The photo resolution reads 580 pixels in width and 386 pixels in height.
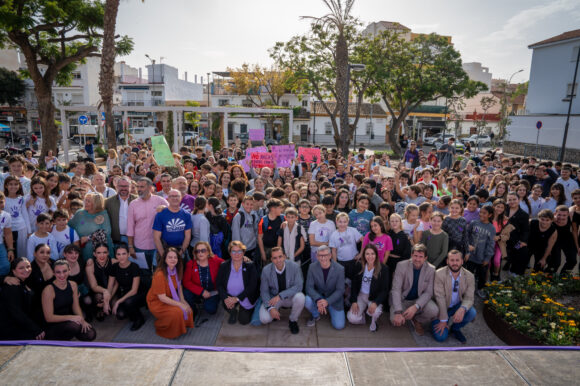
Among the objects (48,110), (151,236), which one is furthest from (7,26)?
(151,236)

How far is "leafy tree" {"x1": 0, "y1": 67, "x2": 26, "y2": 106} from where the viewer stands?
42.3 m

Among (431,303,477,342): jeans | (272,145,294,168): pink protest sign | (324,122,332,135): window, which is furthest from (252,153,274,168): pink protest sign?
(324,122,332,135): window

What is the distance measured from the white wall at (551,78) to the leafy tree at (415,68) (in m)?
10.6

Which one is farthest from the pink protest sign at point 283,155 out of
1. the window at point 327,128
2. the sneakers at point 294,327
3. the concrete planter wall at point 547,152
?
the window at point 327,128

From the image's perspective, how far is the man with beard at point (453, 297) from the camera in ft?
15.9

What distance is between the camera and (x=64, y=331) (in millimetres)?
4363

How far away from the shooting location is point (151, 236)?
568 cm

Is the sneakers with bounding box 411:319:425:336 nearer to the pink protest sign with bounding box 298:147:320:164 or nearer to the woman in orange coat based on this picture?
the woman in orange coat

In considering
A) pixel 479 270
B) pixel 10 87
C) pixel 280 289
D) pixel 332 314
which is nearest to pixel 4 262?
pixel 280 289

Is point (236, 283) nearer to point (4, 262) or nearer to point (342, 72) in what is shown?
point (4, 262)

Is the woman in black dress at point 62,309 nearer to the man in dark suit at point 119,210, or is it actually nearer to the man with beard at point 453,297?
the man in dark suit at point 119,210

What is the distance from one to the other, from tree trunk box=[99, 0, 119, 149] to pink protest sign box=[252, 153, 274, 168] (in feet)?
24.0

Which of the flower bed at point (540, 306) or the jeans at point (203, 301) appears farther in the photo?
the jeans at point (203, 301)

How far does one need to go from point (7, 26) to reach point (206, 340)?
18.5 m
